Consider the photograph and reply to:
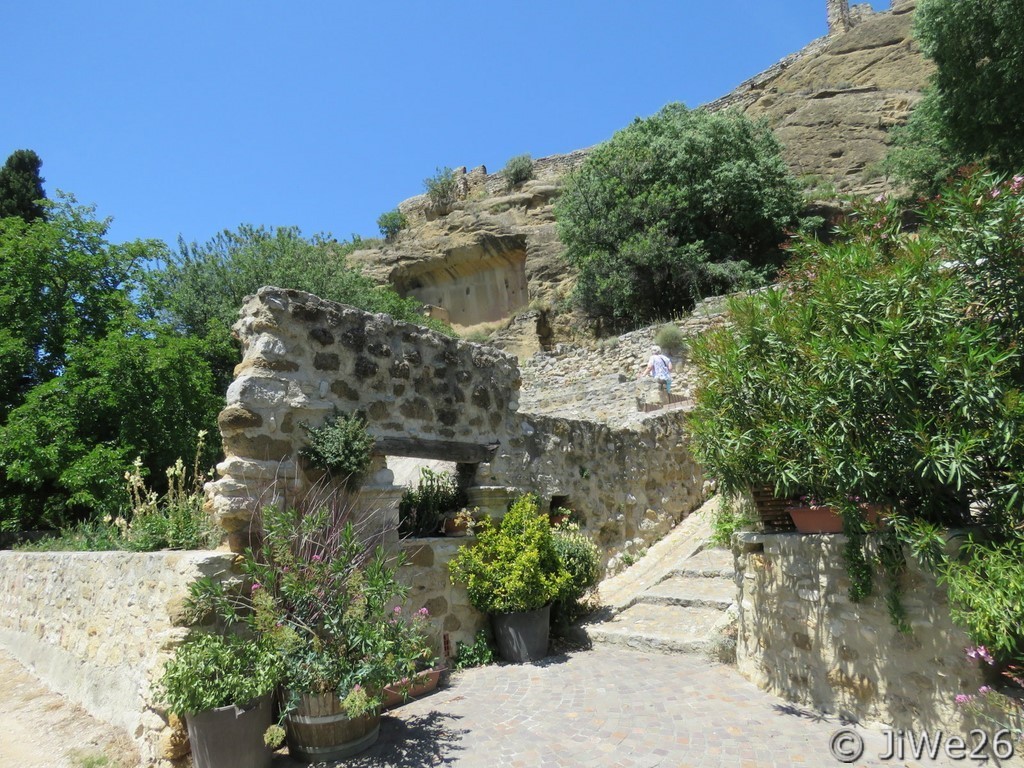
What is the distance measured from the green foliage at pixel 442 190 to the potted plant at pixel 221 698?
2776cm

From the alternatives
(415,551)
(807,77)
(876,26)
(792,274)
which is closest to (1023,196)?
(792,274)

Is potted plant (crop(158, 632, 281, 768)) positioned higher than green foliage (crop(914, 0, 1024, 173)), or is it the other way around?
green foliage (crop(914, 0, 1024, 173))

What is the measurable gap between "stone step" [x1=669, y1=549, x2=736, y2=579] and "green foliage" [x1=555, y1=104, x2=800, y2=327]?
1204cm

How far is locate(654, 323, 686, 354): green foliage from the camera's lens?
47.8 ft

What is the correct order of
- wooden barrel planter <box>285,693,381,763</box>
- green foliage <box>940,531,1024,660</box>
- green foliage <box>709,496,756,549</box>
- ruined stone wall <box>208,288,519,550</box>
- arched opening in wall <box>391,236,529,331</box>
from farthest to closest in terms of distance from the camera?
arched opening in wall <box>391,236,529,331</box> < green foliage <box>709,496,756,549</box> < ruined stone wall <box>208,288,519,550</box> < wooden barrel planter <box>285,693,381,763</box> < green foliage <box>940,531,1024,660</box>

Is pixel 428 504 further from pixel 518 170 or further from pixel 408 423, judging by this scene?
pixel 518 170

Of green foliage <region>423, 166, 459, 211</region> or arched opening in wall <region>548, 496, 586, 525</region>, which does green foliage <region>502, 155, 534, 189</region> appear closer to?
green foliage <region>423, 166, 459, 211</region>

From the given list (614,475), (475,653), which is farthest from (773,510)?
(614,475)

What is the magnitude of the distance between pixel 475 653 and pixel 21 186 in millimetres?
20326

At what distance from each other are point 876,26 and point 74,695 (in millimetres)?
35892

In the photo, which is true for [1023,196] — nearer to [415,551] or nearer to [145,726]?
[415,551]

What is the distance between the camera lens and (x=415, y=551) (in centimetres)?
539

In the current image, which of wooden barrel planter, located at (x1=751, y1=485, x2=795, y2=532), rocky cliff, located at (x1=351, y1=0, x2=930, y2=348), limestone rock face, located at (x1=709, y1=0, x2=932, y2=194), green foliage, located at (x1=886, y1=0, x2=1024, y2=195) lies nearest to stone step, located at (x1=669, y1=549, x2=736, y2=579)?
wooden barrel planter, located at (x1=751, y1=485, x2=795, y2=532)

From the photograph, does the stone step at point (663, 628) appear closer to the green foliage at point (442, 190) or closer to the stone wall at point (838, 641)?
the stone wall at point (838, 641)
